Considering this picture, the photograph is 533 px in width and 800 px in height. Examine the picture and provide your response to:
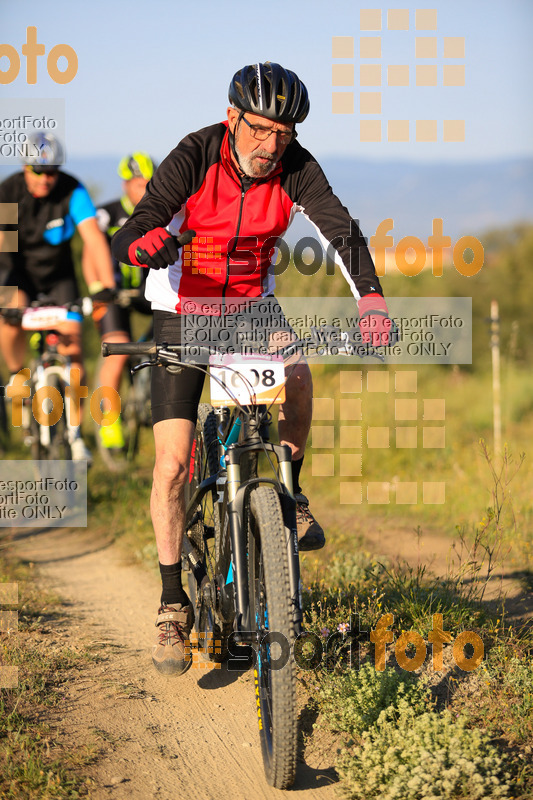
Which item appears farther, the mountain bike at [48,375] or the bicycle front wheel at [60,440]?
the bicycle front wheel at [60,440]

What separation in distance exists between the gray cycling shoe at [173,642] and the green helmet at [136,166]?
5419mm

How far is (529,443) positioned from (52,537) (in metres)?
5.20

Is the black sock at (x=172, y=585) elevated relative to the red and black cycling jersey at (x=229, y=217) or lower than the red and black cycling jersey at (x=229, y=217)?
lower

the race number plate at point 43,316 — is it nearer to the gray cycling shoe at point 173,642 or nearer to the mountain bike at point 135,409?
the mountain bike at point 135,409

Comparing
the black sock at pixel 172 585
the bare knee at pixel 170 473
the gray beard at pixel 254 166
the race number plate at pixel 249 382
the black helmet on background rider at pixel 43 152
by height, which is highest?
the black helmet on background rider at pixel 43 152

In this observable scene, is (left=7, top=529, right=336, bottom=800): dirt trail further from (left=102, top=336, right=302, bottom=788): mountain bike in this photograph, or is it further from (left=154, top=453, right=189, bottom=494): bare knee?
(left=154, top=453, right=189, bottom=494): bare knee

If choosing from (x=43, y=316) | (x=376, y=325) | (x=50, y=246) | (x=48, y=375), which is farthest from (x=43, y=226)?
(x=376, y=325)

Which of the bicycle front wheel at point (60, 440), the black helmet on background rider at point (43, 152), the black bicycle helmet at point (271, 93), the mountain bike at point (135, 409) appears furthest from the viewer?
the mountain bike at point (135, 409)

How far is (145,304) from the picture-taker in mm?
8102

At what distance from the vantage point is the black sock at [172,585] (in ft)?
13.0

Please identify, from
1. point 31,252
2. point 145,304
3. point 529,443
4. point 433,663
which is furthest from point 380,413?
point 433,663

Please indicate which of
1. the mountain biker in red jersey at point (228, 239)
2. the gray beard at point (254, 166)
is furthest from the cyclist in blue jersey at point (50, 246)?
the gray beard at point (254, 166)

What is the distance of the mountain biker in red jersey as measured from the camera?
11.6ft

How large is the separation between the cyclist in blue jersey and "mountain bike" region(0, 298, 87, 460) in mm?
99
